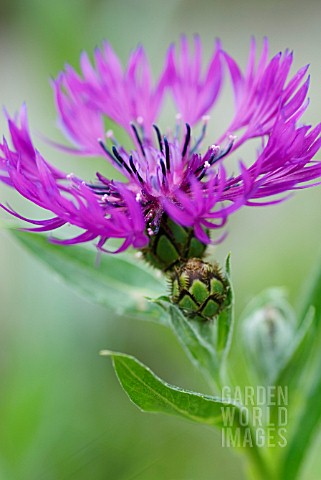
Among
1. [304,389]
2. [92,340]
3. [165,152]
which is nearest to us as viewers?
[165,152]

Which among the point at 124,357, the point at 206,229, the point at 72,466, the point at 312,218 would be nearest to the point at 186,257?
the point at 206,229

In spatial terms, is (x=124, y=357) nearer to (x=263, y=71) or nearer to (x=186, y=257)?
(x=186, y=257)

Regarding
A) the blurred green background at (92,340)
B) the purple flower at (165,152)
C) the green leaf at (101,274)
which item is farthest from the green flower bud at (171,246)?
the blurred green background at (92,340)

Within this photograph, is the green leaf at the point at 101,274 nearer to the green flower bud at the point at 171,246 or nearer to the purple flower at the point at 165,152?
the purple flower at the point at 165,152

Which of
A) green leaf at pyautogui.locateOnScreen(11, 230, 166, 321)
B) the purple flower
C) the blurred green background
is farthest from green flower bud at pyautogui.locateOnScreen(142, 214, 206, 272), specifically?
the blurred green background

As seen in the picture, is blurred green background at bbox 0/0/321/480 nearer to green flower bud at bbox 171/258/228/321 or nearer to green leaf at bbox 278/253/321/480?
green leaf at bbox 278/253/321/480

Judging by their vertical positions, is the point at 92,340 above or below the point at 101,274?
below

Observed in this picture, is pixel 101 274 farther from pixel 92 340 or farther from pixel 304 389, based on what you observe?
pixel 92 340

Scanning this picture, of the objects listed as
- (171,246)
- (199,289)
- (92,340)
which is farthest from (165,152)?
(92,340)
